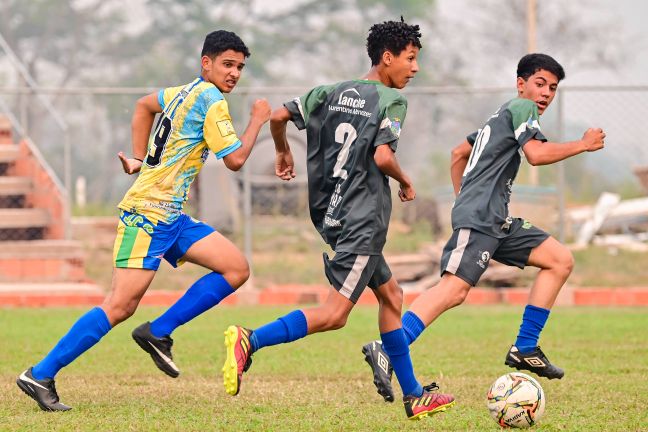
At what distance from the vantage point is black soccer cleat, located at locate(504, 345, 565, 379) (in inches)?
272

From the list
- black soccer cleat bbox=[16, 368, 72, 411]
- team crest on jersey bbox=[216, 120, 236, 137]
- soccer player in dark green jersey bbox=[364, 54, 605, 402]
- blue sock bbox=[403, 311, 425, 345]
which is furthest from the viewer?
soccer player in dark green jersey bbox=[364, 54, 605, 402]

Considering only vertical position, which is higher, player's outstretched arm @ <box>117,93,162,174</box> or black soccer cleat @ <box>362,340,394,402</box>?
player's outstretched arm @ <box>117,93,162,174</box>

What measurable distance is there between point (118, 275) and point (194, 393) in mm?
998

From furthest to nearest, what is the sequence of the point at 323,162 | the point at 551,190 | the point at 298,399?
1. the point at 551,190
2. the point at 298,399
3. the point at 323,162

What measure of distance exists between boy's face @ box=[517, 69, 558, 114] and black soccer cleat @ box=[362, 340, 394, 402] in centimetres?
179

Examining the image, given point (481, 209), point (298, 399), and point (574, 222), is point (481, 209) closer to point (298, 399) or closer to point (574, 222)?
point (298, 399)

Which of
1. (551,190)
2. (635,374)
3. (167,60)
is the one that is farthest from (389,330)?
(167,60)

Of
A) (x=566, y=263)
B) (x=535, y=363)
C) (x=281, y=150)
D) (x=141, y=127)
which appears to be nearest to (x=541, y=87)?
(x=566, y=263)

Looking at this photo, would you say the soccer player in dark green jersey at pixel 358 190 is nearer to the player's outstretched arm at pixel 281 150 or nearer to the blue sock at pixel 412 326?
the player's outstretched arm at pixel 281 150

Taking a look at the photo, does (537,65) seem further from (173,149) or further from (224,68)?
(173,149)

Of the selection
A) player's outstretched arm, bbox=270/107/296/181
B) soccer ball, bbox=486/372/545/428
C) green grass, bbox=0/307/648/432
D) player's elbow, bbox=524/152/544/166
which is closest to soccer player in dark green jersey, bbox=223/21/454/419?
player's outstretched arm, bbox=270/107/296/181

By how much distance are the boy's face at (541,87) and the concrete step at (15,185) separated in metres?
9.67

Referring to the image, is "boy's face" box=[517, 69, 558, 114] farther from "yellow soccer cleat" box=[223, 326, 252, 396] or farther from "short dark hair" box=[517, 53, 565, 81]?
"yellow soccer cleat" box=[223, 326, 252, 396]

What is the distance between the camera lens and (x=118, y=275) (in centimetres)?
626
